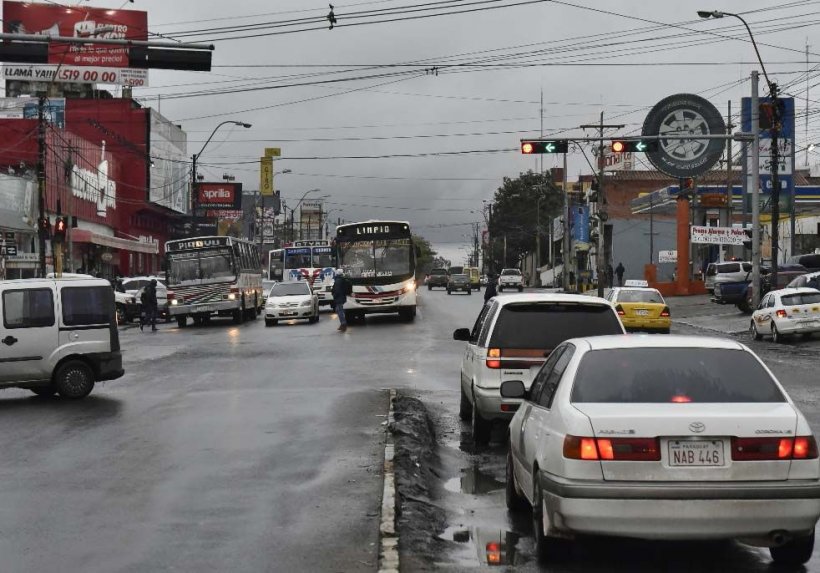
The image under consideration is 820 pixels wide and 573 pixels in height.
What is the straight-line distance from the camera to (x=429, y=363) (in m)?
25.0

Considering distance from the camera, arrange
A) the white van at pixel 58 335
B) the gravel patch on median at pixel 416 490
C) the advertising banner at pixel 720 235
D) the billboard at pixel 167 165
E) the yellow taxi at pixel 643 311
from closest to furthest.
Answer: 1. the gravel patch on median at pixel 416 490
2. the white van at pixel 58 335
3. the yellow taxi at pixel 643 311
4. the advertising banner at pixel 720 235
5. the billboard at pixel 167 165

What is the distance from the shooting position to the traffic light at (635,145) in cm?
3409

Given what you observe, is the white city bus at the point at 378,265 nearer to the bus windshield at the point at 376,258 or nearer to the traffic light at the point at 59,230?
the bus windshield at the point at 376,258

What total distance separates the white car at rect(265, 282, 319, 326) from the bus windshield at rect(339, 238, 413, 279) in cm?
259

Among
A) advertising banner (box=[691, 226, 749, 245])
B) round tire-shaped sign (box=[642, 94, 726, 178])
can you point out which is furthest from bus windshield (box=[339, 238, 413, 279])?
advertising banner (box=[691, 226, 749, 245])

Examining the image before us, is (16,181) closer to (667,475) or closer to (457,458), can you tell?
(457,458)

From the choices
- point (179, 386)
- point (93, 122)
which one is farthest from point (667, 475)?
point (93, 122)

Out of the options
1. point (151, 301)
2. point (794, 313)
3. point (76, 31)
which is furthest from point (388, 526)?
point (76, 31)

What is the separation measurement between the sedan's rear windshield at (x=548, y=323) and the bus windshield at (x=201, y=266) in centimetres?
3283

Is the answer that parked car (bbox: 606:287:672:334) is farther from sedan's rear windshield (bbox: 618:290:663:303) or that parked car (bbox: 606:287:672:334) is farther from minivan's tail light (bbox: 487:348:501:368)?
minivan's tail light (bbox: 487:348:501:368)

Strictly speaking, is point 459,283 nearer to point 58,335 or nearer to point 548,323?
point 58,335

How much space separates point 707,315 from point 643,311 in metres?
15.8

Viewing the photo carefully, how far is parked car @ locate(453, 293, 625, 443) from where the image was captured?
12.8 meters

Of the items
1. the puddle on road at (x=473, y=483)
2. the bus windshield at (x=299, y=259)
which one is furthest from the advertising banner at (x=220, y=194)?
the puddle on road at (x=473, y=483)
